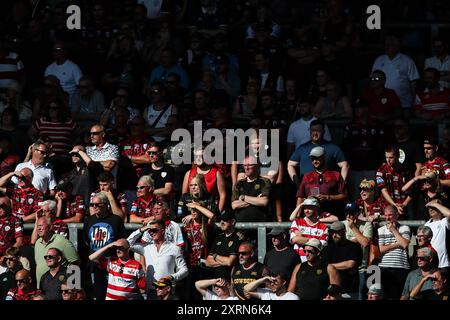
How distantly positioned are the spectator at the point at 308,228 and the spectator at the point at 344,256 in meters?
0.26

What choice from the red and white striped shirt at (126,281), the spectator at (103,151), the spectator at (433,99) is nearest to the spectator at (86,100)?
the spectator at (103,151)

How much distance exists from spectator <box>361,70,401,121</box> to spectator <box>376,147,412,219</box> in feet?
4.73

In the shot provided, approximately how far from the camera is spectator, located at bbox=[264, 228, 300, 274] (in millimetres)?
22188

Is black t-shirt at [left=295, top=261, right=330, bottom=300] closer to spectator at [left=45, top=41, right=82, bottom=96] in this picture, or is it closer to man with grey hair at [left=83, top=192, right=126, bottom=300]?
man with grey hair at [left=83, top=192, right=126, bottom=300]

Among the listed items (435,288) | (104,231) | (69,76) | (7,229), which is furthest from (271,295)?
(69,76)

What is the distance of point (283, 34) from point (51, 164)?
4.82m

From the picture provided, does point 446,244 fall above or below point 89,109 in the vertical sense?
below

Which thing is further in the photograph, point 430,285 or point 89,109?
point 89,109

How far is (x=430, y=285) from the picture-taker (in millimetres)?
21688

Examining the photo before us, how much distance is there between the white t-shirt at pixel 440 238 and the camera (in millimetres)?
22266
